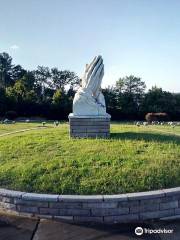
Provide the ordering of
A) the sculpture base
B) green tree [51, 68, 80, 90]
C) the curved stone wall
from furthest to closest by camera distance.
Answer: green tree [51, 68, 80, 90] < the sculpture base < the curved stone wall

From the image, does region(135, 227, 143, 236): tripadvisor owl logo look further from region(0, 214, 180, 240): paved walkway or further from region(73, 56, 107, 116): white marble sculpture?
region(73, 56, 107, 116): white marble sculpture

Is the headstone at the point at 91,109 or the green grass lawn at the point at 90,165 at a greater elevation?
the headstone at the point at 91,109

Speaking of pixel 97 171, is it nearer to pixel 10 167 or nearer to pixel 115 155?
pixel 115 155

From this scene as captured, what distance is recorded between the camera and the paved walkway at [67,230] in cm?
356

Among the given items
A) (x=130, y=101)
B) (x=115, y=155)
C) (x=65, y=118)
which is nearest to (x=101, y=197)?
(x=115, y=155)

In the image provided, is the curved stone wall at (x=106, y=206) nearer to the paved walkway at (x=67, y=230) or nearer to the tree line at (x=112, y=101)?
the paved walkway at (x=67, y=230)

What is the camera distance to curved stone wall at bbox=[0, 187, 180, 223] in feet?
13.1

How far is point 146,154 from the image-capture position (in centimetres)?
582

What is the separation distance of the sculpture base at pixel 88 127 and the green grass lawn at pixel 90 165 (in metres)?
0.46

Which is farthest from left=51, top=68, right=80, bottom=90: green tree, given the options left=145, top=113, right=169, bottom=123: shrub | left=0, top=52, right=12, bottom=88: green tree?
left=145, top=113, right=169, bottom=123: shrub

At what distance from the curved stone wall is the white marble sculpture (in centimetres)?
387

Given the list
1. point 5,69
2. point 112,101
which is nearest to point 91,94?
point 112,101

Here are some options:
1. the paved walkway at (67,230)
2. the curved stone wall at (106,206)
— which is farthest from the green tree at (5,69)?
the paved walkway at (67,230)

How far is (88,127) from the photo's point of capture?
7.50m
